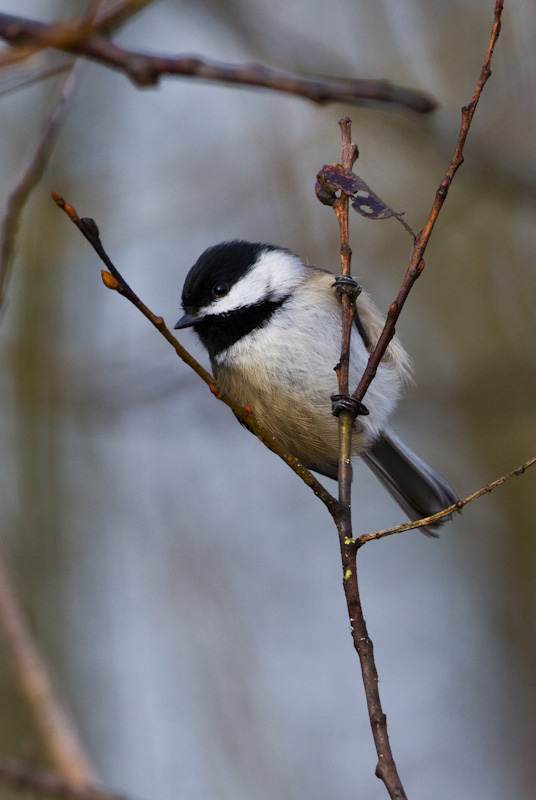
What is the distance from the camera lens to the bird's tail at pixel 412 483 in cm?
304

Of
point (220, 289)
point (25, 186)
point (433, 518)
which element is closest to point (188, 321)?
point (220, 289)

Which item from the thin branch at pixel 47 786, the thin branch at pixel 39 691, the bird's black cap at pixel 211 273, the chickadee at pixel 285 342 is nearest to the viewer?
the thin branch at pixel 47 786

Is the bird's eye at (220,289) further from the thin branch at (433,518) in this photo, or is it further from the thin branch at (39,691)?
the thin branch at (433,518)

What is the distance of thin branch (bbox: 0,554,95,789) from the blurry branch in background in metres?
1.15

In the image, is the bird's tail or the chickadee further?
the bird's tail

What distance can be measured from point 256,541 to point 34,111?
3284mm

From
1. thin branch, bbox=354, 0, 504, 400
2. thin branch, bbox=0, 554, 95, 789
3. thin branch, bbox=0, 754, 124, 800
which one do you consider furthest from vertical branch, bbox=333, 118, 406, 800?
thin branch, bbox=0, 554, 95, 789

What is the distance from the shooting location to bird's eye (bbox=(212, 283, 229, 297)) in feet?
8.68

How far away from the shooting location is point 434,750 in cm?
470

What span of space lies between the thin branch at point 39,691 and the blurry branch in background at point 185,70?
3.76 feet

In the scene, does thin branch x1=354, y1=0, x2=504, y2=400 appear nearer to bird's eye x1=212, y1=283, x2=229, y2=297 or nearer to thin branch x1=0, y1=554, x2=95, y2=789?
thin branch x1=0, y1=554, x2=95, y2=789

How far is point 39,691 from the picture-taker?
1.80 meters

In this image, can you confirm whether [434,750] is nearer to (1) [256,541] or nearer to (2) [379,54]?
(1) [256,541]

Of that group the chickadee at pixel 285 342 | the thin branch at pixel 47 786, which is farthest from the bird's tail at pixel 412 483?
the thin branch at pixel 47 786
